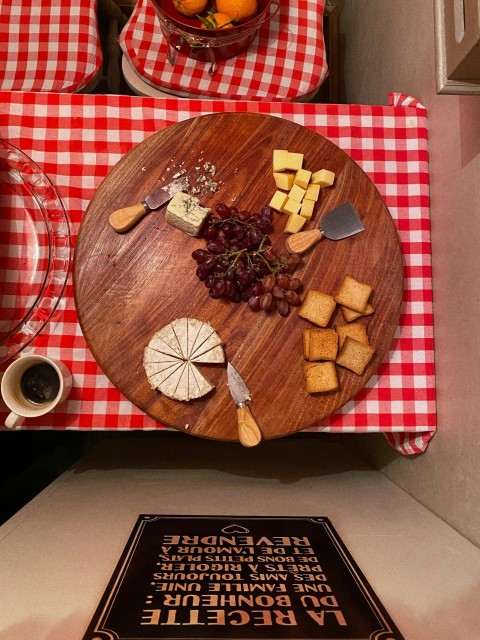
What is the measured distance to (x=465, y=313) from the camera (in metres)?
1.14

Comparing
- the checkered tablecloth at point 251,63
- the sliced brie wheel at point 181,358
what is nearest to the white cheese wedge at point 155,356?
the sliced brie wheel at point 181,358

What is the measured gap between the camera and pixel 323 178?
3.89 feet

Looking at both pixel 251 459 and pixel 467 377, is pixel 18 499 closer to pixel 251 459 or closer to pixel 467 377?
pixel 251 459

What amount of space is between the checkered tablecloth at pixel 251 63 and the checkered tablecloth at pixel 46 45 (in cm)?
15

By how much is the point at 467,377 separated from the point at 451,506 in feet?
0.96

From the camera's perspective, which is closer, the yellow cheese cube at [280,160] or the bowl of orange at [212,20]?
the yellow cheese cube at [280,160]

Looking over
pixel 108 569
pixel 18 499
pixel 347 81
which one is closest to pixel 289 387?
pixel 108 569

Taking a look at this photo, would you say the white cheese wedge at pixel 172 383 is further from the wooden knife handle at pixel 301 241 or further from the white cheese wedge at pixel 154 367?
the wooden knife handle at pixel 301 241

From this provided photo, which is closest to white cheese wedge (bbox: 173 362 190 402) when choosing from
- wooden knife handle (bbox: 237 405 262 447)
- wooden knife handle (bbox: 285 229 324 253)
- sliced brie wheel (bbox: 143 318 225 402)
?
sliced brie wheel (bbox: 143 318 225 402)

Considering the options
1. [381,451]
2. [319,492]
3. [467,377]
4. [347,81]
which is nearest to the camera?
[467,377]

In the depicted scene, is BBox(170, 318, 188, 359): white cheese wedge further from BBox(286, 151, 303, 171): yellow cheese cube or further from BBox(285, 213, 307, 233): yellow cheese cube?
BBox(286, 151, 303, 171): yellow cheese cube

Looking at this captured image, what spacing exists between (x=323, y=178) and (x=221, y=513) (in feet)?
2.66

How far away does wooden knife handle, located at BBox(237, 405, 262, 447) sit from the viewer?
1.11 meters

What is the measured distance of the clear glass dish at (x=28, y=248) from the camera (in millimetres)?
1198
